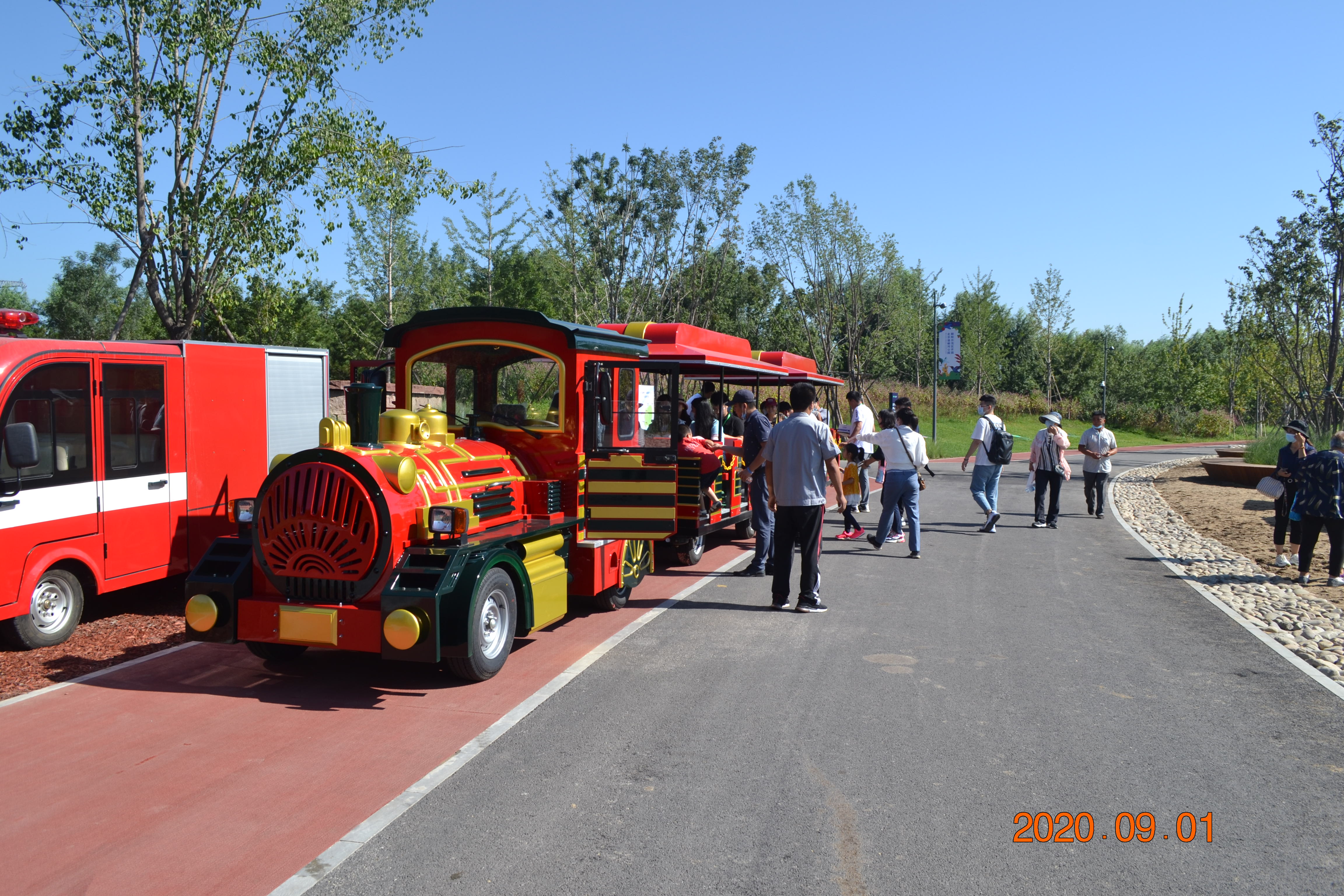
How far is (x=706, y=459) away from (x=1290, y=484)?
690 centimetres

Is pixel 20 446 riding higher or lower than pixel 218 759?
higher

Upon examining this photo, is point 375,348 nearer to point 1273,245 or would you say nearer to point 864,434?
point 864,434

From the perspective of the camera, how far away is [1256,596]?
9.12m

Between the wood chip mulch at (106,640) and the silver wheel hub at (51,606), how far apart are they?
18cm

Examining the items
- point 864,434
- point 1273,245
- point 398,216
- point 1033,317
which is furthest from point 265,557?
point 1033,317

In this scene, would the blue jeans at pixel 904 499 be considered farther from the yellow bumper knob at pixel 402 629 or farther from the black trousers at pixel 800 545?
the yellow bumper knob at pixel 402 629

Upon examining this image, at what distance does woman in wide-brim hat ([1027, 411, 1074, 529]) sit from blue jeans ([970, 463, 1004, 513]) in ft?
3.69

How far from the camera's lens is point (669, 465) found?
7621 millimetres

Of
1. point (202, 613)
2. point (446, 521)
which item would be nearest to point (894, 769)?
point (446, 521)

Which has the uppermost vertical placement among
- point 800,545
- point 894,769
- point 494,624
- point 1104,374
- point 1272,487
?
point 1104,374

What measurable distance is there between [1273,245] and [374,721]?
23.8m

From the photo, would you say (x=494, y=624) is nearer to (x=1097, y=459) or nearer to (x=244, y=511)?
(x=244, y=511)

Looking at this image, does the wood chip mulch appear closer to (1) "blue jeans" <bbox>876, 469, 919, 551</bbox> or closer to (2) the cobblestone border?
(1) "blue jeans" <bbox>876, 469, 919, 551</bbox>

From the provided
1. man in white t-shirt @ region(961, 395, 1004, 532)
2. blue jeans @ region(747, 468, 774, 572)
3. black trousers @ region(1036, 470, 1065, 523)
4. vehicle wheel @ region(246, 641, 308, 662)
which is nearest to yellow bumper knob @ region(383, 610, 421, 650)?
vehicle wheel @ region(246, 641, 308, 662)
